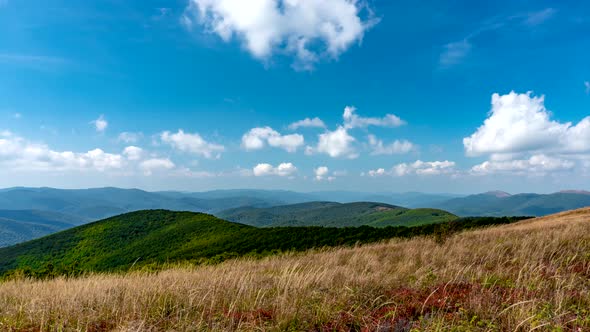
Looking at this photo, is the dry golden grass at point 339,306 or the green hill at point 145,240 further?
the green hill at point 145,240

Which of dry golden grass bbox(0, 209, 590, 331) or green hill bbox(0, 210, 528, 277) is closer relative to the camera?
dry golden grass bbox(0, 209, 590, 331)

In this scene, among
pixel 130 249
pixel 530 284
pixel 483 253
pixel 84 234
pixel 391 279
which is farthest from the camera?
pixel 84 234

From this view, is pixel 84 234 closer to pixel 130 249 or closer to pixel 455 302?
pixel 130 249

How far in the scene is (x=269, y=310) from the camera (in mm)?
4656

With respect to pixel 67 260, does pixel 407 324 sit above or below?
above

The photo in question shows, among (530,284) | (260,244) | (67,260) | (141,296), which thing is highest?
(530,284)

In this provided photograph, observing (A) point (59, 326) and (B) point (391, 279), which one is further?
(B) point (391, 279)

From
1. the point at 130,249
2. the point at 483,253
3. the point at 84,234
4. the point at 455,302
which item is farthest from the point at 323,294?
the point at 84,234

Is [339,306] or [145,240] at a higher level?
[339,306]

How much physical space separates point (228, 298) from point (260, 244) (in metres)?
61.8

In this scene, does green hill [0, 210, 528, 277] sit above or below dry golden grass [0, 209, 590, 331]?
below

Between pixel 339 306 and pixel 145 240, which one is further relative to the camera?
pixel 145 240

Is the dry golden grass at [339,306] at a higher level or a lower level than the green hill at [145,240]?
higher

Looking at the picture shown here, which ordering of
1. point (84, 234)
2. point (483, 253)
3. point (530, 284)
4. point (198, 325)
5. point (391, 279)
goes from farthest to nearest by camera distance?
point (84, 234)
point (483, 253)
point (391, 279)
point (530, 284)
point (198, 325)
